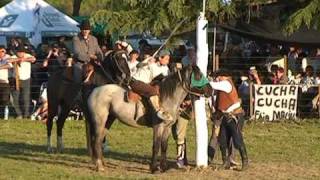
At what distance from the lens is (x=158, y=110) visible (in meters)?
11.8

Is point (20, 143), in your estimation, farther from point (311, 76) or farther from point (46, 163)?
point (311, 76)

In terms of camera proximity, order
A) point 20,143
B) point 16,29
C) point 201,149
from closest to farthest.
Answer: point 201,149 < point 20,143 < point 16,29

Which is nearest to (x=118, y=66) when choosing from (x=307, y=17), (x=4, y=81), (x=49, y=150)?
(x=49, y=150)

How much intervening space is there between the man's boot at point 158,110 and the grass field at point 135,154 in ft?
2.95

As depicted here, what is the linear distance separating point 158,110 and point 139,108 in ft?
1.28

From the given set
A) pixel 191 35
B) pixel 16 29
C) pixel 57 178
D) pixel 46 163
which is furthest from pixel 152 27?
pixel 16 29

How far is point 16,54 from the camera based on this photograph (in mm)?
21328

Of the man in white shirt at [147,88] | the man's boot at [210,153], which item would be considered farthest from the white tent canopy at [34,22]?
the man's boot at [210,153]

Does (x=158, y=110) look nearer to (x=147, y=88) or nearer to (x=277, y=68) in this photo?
(x=147, y=88)

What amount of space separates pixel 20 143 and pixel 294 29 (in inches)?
295

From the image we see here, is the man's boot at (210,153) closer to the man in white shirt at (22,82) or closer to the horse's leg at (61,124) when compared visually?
the horse's leg at (61,124)

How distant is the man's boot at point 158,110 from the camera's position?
1177 centimetres

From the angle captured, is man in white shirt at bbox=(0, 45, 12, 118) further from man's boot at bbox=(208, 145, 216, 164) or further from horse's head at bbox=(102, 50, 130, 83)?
man's boot at bbox=(208, 145, 216, 164)

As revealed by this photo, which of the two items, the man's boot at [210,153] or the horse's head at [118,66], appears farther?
the man's boot at [210,153]
